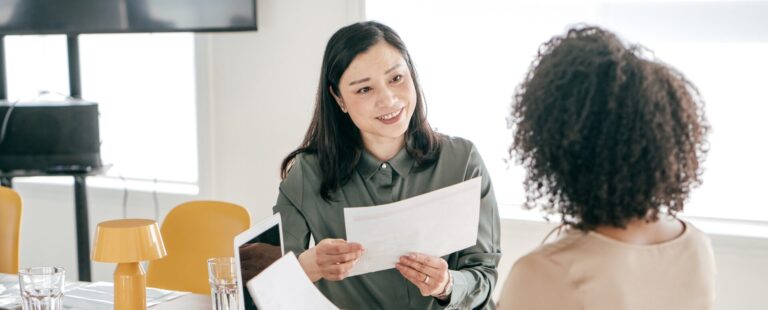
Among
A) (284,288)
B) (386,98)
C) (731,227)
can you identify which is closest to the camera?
(284,288)

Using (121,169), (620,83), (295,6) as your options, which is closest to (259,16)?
(295,6)

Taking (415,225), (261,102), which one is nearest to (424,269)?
(415,225)

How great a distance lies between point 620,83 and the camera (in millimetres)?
1165

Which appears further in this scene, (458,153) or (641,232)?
(458,153)

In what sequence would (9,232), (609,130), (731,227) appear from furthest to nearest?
A: (731,227) → (9,232) → (609,130)

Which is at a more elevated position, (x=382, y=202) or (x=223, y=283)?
(x=382, y=202)

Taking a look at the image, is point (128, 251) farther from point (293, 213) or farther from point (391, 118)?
point (391, 118)

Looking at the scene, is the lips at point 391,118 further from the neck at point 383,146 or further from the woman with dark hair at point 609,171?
the woman with dark hair at point 609,171

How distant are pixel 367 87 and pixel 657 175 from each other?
1.10 m

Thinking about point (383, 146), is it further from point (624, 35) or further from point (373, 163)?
point (624, 35)

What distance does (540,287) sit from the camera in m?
1.17

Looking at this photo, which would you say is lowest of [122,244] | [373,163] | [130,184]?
[130,184]

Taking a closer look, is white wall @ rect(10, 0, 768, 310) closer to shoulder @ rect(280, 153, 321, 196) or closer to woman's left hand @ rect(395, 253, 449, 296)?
shoulder @ rect(280, 153, 321, 196)

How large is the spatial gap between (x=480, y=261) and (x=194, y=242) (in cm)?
103
